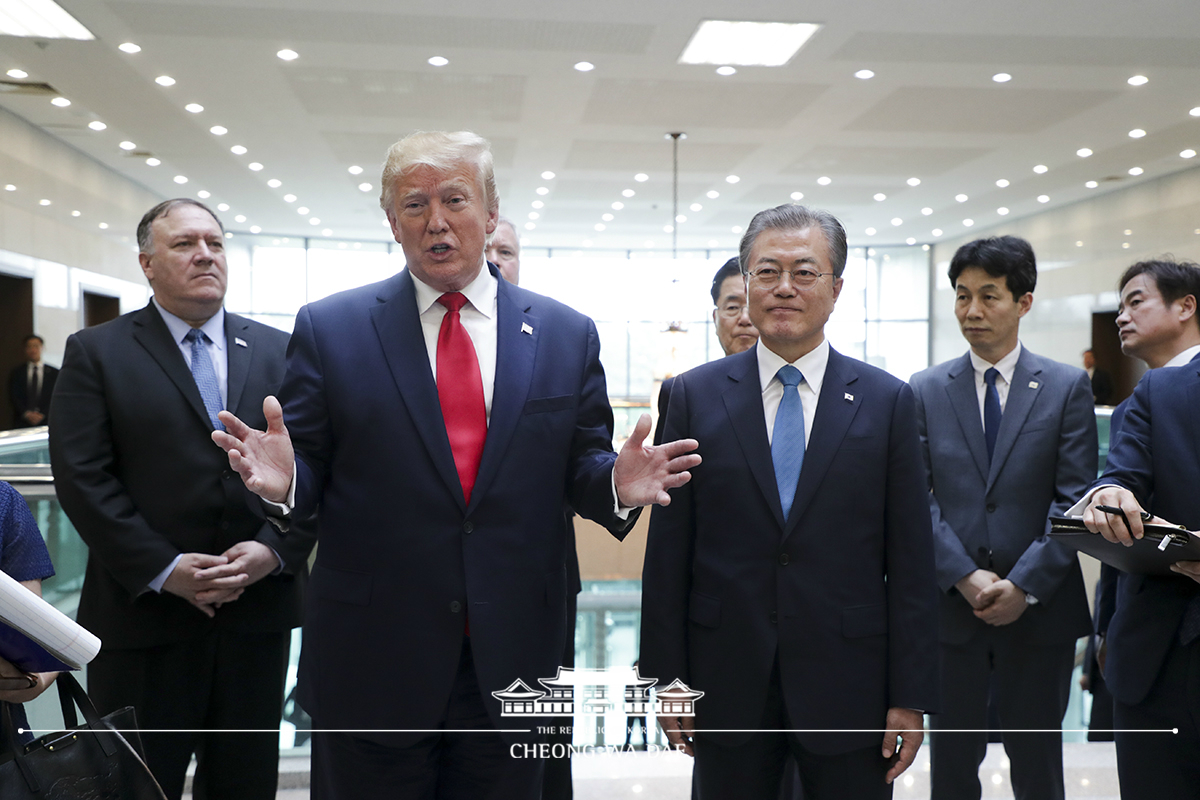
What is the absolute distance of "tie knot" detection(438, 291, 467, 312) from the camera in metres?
1.96

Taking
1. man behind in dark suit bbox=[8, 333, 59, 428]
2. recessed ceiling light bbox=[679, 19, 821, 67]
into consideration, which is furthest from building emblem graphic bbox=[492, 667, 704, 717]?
man behind in dark suit bbox=[8, 333, 59, 428]

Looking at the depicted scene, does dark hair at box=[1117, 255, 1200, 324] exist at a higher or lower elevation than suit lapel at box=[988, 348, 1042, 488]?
higher

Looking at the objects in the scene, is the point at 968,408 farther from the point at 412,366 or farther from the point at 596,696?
the point at 412,366

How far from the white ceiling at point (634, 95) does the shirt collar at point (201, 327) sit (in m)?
5.34

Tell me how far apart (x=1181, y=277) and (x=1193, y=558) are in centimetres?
139

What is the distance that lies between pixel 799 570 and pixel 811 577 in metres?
0.03

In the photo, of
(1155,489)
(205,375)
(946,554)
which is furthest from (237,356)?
(1155,489)

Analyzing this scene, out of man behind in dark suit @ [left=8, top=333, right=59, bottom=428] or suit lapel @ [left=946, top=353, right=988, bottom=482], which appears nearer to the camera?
suit lapel @ [left=946, top=353, right=988, bottom=482]

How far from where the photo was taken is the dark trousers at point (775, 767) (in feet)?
6.11

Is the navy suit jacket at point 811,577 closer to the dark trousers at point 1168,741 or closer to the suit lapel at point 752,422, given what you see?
the suit lapel at point 752,422

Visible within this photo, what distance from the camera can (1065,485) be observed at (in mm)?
2699

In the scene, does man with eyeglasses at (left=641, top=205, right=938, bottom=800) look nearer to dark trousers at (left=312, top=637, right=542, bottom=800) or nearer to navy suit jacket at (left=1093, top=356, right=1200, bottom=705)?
dark trousers at (left=312, top=637, right=542, bottom=800)

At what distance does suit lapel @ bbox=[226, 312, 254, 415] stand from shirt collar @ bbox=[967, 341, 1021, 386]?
2326 millimetres

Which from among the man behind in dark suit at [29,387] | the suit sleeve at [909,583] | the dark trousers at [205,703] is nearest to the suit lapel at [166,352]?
the dark trousers at [205,703]
